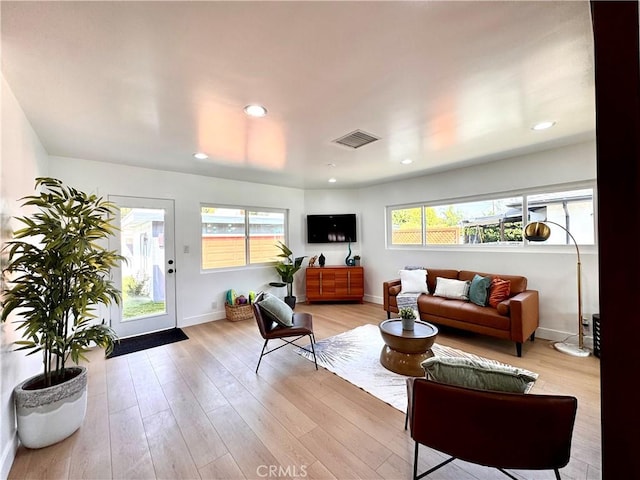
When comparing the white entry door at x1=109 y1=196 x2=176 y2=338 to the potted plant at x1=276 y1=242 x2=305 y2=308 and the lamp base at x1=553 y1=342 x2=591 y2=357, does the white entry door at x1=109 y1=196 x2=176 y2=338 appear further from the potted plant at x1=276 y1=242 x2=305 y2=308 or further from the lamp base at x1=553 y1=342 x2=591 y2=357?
the lamp base at x1=553 y1=342 x2=591 y2=357

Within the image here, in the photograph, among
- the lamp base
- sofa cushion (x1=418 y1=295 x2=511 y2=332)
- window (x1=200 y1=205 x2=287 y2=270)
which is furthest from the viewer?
window (x1=200 y1=205 x2=287 y2=270)

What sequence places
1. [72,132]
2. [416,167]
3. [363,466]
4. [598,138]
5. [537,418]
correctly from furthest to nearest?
[416,167] → [72,132] → [363,466] → [537,418] → [598,138]

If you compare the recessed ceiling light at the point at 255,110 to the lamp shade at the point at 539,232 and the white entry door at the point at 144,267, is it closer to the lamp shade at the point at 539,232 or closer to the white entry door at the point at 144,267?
the white entry door at the point at 144,267

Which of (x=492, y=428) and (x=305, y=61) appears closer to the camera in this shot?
(x=492, y=428)

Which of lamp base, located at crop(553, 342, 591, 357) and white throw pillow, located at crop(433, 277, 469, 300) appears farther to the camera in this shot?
white throw pillow, located at crop(433, 277, 469, 300)

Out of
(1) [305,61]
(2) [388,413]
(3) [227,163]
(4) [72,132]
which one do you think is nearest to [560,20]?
(1) [305,61]

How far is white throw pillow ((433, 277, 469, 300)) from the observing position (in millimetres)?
3775

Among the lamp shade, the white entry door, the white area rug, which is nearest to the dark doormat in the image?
the white entry door

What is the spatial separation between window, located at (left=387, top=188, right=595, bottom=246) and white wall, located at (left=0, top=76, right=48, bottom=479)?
16.7ft

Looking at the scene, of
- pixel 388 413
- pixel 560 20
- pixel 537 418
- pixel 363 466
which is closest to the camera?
pixel 537 418

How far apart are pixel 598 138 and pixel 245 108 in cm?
218

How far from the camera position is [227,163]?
3771mm

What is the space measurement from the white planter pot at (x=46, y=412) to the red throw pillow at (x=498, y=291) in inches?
167

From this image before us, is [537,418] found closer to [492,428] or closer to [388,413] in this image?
[492,428]
